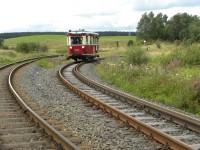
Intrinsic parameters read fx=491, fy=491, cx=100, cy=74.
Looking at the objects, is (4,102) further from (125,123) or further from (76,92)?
(125,123)

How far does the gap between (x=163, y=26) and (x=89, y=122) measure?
95475mm

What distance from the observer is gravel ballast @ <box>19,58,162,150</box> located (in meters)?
9.81

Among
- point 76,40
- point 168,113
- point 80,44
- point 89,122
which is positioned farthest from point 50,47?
point 168,113

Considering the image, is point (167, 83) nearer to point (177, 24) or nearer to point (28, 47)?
point (28, 47)

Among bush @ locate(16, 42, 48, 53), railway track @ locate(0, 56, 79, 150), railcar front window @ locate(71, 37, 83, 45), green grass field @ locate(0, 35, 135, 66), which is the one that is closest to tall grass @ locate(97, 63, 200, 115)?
railway track @ locate(0, 56, 79, 150)

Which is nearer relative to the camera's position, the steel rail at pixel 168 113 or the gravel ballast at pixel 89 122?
the gravel ballast at pixel 89 122

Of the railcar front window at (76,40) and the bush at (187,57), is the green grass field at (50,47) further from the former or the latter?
the bush at (187,57)

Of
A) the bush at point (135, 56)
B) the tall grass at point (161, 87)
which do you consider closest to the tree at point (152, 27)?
the bush at point (135, 56)

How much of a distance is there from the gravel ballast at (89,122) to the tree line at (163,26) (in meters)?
79.3

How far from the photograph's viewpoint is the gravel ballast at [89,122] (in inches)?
386

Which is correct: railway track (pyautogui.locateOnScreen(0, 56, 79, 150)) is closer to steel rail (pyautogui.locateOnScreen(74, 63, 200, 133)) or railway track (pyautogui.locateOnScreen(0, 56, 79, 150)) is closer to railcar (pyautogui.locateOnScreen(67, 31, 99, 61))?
steel rail (pyautogui.locateOnScreen(74, 63, 200, 133))

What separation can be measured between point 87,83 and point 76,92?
3155 millimetres

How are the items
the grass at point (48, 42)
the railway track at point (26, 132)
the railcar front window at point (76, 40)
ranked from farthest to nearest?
the grass at point (48, 42) < the railcar front window at point (76, 40) < the railway track at point (26, 132)

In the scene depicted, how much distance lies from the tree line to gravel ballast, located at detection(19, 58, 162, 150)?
7935 cm
